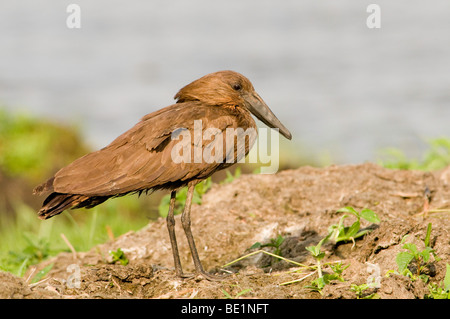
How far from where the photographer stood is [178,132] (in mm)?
5285

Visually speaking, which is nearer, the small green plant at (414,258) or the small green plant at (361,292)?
the small green plant at (361,292)

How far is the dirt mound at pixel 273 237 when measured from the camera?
4.71 metres

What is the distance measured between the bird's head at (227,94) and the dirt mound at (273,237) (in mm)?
1012

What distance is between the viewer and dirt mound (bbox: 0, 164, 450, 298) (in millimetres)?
4707

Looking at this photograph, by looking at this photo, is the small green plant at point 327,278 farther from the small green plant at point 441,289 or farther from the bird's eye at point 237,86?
the bird's eye at point 237,86

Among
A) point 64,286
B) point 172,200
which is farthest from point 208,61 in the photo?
point 64,286

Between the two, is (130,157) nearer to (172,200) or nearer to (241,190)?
(172,200)

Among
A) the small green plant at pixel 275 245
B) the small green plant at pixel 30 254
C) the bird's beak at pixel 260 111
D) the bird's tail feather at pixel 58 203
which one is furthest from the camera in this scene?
the small green plant at pixel 30 254

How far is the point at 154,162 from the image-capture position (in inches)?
205

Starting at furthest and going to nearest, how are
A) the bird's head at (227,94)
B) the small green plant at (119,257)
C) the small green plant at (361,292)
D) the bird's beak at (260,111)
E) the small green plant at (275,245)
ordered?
the small green plant at (119,257) → the bird's beak at (260,111) → the bird's head at (227,94) → the small green plant at (275,245) → the small green plant at (361,292)

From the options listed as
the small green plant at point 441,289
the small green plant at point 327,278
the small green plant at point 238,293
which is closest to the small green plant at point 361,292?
the small green plant at point 327,278

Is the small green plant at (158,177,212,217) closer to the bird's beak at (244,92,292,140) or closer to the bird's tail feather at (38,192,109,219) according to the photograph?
the bird's beak at (244,92,292,140)

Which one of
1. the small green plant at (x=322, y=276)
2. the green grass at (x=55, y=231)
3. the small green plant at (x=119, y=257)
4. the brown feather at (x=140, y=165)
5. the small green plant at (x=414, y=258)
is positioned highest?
the brown feather at (x=140, y=165)

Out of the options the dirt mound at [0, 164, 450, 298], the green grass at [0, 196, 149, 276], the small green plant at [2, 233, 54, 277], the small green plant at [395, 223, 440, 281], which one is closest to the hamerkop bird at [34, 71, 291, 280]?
the dirt mound at [0, 164, 450, 298]
